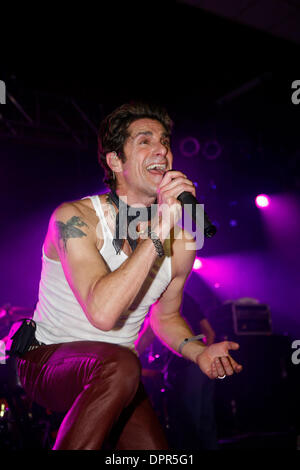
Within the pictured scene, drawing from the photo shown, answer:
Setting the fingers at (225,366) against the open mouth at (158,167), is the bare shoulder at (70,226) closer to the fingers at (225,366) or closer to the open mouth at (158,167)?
the open mouth at (158,167)

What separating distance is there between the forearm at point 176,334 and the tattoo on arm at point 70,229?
33.6 inches

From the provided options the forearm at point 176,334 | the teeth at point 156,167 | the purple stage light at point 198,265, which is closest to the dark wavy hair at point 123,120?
the teeth at point 156,167

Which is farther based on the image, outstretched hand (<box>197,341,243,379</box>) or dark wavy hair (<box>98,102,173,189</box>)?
dark wavy hair (<box>98,102,173,189</box>)

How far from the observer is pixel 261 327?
634 centimetres

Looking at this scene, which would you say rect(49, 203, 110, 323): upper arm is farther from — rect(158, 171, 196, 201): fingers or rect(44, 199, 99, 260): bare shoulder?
rect(158, 171, 196, 201): fingers

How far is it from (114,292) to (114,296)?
0.02 metres

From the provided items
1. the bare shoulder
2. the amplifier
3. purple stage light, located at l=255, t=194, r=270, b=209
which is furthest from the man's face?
purple stage light, located at l=255, t=194, r=270, b=209

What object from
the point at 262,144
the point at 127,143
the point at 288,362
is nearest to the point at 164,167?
the point at 127,143

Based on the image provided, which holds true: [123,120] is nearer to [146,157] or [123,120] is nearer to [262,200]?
[146,157]

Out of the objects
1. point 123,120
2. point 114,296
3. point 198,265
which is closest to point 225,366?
point 114,296

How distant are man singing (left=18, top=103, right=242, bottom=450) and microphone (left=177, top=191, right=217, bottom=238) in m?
0.03

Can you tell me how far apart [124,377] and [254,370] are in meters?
4.98

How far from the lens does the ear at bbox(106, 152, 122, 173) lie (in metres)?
2.72

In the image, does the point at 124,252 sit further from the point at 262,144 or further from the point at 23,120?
the point at 262,144
